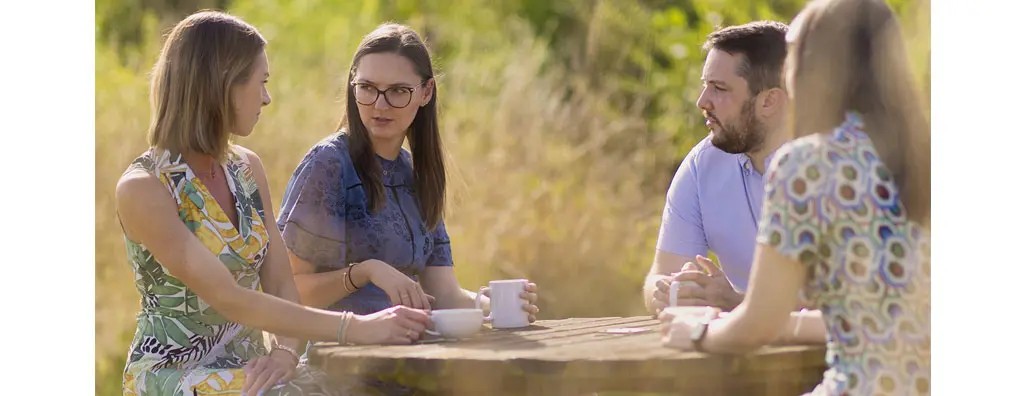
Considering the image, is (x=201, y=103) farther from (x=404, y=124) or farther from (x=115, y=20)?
(x=115, y=20)

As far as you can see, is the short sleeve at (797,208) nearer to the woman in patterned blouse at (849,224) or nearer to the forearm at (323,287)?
the woman in patterned blouse at (849,224)

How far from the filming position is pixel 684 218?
371 centimetres

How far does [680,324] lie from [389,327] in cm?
76

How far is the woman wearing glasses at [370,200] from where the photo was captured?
3543mm

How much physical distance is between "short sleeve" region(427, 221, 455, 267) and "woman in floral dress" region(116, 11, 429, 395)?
0.58 metres

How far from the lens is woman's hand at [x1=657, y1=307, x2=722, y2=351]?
9.36 ft

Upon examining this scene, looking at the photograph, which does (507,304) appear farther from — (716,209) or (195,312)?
(195,312)

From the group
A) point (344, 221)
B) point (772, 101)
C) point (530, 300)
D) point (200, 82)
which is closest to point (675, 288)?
point (530, 300)

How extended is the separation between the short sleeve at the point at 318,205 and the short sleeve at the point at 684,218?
3.37ft

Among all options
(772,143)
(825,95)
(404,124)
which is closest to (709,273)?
(772,143)

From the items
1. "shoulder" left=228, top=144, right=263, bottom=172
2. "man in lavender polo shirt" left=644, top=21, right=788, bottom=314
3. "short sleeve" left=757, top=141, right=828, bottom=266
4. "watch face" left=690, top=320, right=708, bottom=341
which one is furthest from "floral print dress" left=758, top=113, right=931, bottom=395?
"shoulder" left=228, top=144, right=263, bottom=172

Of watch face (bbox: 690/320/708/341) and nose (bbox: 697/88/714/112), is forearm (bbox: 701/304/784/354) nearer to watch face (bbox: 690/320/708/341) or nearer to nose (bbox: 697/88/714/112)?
watch face (bbox: 690/320/708/341)

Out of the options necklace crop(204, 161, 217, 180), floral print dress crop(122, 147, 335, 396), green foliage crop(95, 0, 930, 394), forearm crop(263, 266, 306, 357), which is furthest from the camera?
green foliage crop(95, 0, 930, 394)

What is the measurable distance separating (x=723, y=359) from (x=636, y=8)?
145 cm
